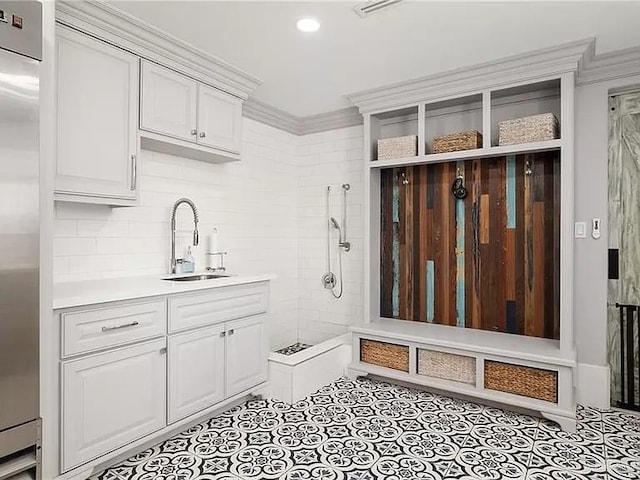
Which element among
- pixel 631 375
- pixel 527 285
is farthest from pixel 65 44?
pixel 631 375

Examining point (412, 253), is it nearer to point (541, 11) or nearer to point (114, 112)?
point (541, 11)

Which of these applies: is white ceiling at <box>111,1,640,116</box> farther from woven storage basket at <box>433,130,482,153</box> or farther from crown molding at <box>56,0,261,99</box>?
woven storage basket at <box>433,130,482,153</box>

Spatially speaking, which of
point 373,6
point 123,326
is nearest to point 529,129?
point 373,6

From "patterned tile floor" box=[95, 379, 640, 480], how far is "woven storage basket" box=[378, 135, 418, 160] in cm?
198

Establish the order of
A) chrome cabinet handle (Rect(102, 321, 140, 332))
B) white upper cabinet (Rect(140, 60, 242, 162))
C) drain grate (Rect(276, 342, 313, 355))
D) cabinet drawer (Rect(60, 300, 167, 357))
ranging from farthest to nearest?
drain grate (Rect(276, 342, 313, 355)) → white upper cabinet (Rect(140, 60, 242, 162)) → chrome cabinet handle (Rect(102, 321, 140, 332)) → cabinet drawer (Rect(60, 300, 167, 357))

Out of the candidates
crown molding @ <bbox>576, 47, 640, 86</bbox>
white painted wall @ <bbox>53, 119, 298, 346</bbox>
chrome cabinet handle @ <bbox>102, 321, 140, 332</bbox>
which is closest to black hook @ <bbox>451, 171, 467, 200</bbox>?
crown molding @ <bbox>576, 47, 640, 86</bbox>

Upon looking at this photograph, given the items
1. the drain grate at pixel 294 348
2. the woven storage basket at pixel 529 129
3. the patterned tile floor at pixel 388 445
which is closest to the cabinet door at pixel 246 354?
the patterned tile floor at pixel 388 445

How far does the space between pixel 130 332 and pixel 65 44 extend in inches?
62.0

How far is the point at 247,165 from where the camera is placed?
3.91 metres

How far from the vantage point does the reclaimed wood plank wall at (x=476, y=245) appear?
10.7ft

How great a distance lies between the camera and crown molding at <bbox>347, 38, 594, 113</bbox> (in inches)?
111

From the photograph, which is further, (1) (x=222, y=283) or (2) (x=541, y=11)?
(1) (x=222, y=283)

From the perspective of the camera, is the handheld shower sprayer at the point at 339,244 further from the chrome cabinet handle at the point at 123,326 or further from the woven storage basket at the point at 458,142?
the chrome cabinet handle at the point at 123,326

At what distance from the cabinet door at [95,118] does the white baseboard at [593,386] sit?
3386mm
